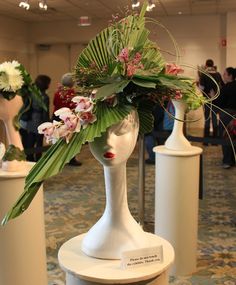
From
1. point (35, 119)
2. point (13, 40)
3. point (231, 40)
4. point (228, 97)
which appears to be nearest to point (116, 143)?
point (35, 119)

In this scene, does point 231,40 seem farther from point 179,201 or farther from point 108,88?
point 108,88

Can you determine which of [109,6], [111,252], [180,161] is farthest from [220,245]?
[109,6]

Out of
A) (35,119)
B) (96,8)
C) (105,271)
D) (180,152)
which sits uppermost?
(96,8)

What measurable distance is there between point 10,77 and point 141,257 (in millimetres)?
1478

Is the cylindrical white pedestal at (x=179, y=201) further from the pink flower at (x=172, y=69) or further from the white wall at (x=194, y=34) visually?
the white wall at (x=194, y=34)

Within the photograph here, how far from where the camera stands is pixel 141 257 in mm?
1391

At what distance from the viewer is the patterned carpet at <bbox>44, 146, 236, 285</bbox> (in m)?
3.21

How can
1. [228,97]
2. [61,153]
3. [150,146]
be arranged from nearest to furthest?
[61,153], [228,97], [150,146]

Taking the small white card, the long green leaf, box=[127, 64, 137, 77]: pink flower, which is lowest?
the small white card

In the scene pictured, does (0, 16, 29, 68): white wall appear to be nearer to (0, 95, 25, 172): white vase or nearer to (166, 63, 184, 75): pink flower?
(0, 95, 25, 172): white vase

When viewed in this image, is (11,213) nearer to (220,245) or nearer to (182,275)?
(182,275)

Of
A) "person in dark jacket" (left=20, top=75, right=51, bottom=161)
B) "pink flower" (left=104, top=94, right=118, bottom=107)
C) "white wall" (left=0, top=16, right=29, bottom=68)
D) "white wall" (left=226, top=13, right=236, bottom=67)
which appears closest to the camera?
"pink flower" (left=104, top=94, right=118, bottom=107)

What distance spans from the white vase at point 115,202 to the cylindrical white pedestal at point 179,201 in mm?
1574

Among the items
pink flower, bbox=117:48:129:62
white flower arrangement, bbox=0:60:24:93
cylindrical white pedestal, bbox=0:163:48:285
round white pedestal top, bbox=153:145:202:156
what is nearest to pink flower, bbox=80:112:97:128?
pink flower, bbox=117:48:129:62
